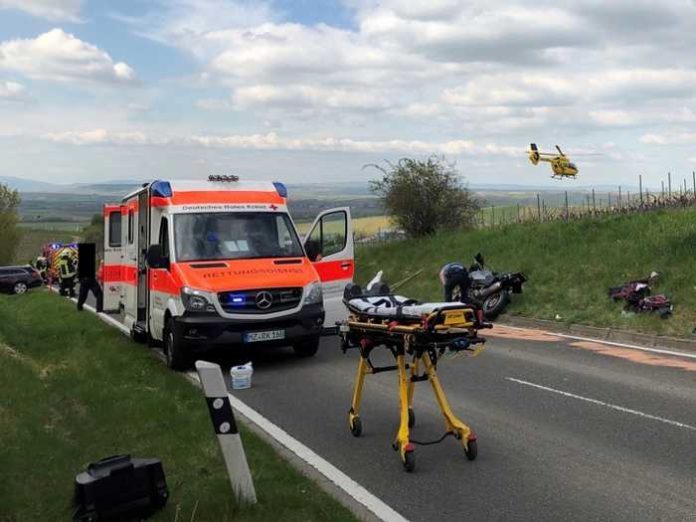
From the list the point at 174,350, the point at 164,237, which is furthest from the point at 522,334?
the point at 164,237

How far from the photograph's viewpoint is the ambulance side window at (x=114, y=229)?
14.1 meters

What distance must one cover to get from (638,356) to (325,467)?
678 cm

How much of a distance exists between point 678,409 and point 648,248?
9.81m

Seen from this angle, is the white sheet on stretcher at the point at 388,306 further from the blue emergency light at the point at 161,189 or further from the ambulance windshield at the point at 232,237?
the blue emergency light at the point at 161,189

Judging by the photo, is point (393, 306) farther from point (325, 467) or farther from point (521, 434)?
point (521, 434)

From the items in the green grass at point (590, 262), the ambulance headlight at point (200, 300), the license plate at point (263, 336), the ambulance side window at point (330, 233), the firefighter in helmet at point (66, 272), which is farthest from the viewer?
the firefighter in helmet at point (66, 272)

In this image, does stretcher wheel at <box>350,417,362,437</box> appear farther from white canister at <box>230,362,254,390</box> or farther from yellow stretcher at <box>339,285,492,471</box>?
white canister at <box>230,362,254,390</box>

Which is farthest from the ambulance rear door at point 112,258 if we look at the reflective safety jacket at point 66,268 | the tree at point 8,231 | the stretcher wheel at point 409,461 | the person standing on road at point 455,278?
the tree at point 8,231

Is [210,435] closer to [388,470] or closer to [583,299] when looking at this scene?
[388,470]

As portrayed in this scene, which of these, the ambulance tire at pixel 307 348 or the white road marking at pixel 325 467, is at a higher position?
the ambulance tire at pixel 307 348

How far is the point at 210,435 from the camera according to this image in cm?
634

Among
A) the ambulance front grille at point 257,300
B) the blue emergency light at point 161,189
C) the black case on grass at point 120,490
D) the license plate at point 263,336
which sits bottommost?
the black case on grass at point 120,490

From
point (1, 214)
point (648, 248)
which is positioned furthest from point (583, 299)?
point (1, 214)

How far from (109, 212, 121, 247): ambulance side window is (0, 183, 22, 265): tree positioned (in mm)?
67850
